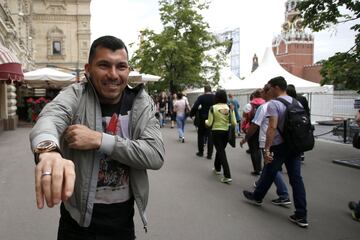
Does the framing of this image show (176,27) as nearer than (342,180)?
No

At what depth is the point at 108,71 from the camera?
188 cm

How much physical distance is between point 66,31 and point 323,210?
5545 cm

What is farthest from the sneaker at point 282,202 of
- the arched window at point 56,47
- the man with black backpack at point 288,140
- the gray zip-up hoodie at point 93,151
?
the arched window at point 56,47

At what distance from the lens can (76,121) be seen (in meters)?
1.88

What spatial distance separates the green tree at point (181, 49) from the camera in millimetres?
22469

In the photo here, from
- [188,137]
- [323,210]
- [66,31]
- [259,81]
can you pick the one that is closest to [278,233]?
[323,210]

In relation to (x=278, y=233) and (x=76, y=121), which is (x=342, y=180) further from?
(x=76, y=121)

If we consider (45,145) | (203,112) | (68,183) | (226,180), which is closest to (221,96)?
(226,180)

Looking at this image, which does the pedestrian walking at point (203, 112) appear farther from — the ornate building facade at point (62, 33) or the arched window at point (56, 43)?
the arched window at point (56, 43)

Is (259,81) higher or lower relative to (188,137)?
higher

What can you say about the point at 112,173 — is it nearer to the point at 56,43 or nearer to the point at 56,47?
the point at 56,47

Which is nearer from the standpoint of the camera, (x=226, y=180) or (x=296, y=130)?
(x=296, y=130)

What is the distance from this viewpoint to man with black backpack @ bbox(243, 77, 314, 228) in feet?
15.2

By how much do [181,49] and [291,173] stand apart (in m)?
18.2
